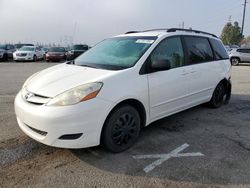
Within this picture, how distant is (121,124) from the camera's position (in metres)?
3.78

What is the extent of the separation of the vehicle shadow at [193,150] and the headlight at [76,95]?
85cm

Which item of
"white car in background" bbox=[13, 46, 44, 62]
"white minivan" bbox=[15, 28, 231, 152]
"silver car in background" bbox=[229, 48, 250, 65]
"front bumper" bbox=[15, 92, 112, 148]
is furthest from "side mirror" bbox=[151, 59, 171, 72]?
"white car in background" bbox=[13, 46, 44, 62]

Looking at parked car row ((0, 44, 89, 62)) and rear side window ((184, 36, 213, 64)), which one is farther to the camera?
parked car row ((0, 44, 89, 62))

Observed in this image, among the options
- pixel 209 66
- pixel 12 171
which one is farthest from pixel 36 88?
pixel 209 66

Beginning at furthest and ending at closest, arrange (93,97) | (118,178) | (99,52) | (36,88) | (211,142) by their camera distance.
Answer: (99,52) < (211,142) < (36,88) < (93,97) < (118,178)

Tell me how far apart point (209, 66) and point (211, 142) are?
1.98 meters

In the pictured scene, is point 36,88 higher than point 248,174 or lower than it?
higher

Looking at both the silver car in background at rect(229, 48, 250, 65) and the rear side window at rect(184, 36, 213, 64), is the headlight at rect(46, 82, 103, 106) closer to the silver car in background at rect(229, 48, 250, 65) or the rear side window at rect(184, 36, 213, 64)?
the rear side window at rect(184, 36, 213, 64)

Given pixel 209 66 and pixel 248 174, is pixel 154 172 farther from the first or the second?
pixel 209 66

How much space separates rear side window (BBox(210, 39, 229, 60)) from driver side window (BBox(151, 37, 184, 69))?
1.55 meters

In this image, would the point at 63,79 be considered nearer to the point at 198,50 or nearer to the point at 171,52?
the point at 171,52

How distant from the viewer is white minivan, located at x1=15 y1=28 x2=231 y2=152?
3.31m

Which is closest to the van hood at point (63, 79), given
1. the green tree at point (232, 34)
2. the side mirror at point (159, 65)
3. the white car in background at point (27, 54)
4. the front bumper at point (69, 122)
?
the front bumper at point (69, 122)

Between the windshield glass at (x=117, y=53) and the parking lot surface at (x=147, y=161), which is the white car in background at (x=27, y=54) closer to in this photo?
the parking lot surface at (x=147, y=161)
